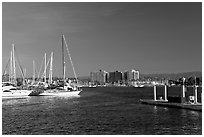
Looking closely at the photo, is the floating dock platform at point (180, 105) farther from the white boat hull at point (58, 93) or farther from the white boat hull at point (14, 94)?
the white boat hull at point (14, 94)

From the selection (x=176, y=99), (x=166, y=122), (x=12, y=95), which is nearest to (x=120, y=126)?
(x=166, y=122)

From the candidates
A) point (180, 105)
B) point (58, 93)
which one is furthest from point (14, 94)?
point (180, 105)

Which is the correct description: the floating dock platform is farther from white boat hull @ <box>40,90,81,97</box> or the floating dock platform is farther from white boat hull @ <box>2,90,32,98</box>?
white boat hull @ <box>2,90,32,98</box>

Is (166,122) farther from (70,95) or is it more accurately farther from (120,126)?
(70,95)

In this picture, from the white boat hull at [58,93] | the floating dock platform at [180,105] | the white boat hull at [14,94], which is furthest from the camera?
the white boat hull at [58,93]

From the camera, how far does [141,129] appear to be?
17.2 metres

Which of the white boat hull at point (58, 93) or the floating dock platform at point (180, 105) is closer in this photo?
the floating dock platform at point (180, 105)

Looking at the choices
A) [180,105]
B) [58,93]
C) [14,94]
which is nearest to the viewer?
[180,105]

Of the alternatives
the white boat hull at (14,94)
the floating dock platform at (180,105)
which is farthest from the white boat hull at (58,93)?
the floating dock platform at (180,105)

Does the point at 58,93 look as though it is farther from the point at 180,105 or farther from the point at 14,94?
the point at 180,105

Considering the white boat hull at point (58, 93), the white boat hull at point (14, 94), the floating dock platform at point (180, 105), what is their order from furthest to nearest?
the white boat hull at point (58, 93), the white boat hull at point (14, 94), the floating dock platform at point (180, 105)

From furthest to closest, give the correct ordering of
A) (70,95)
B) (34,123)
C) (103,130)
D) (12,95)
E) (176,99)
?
(70,95), (12,95), (176,99), (34,123), (103,130)

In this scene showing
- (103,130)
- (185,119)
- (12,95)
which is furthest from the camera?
(12,95)

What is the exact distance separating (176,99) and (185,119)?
1073cm
